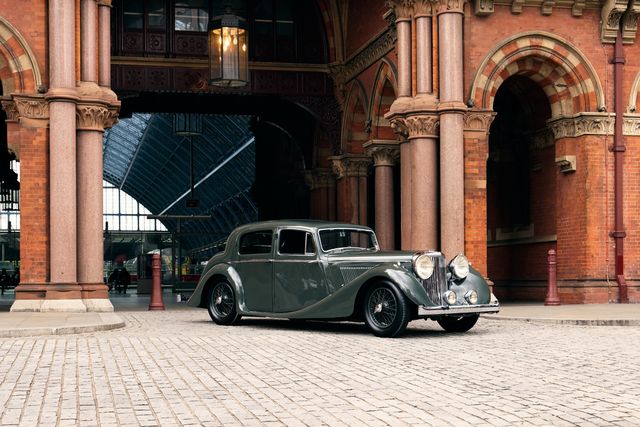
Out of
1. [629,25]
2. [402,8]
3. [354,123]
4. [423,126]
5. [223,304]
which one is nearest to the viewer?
[223,304]

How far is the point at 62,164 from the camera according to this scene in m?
19.6

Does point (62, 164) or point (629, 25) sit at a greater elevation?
point (629, 25)

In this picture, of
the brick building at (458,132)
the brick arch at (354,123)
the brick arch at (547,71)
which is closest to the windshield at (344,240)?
the brick building at (458,132)

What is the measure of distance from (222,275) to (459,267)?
→ 401 cm

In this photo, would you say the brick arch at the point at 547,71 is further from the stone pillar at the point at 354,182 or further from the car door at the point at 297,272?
the car door at the point at 297,272

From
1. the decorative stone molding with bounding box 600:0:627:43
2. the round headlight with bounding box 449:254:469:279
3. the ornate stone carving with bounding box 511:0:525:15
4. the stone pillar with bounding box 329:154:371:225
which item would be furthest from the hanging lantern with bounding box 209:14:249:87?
the round headlight with bounding box 449:254:469:279

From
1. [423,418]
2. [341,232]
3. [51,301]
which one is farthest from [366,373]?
[51,301]

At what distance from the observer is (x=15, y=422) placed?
670 cm

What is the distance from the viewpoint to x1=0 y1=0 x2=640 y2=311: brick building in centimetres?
1973

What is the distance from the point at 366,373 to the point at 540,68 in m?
14.5

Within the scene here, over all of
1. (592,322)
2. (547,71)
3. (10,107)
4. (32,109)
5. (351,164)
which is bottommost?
(592,322)

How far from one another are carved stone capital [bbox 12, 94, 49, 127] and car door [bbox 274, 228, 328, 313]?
22.8 feet

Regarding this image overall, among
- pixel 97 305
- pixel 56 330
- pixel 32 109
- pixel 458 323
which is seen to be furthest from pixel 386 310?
pixel 32 109

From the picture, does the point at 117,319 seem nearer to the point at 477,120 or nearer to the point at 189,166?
the point at 477,120
